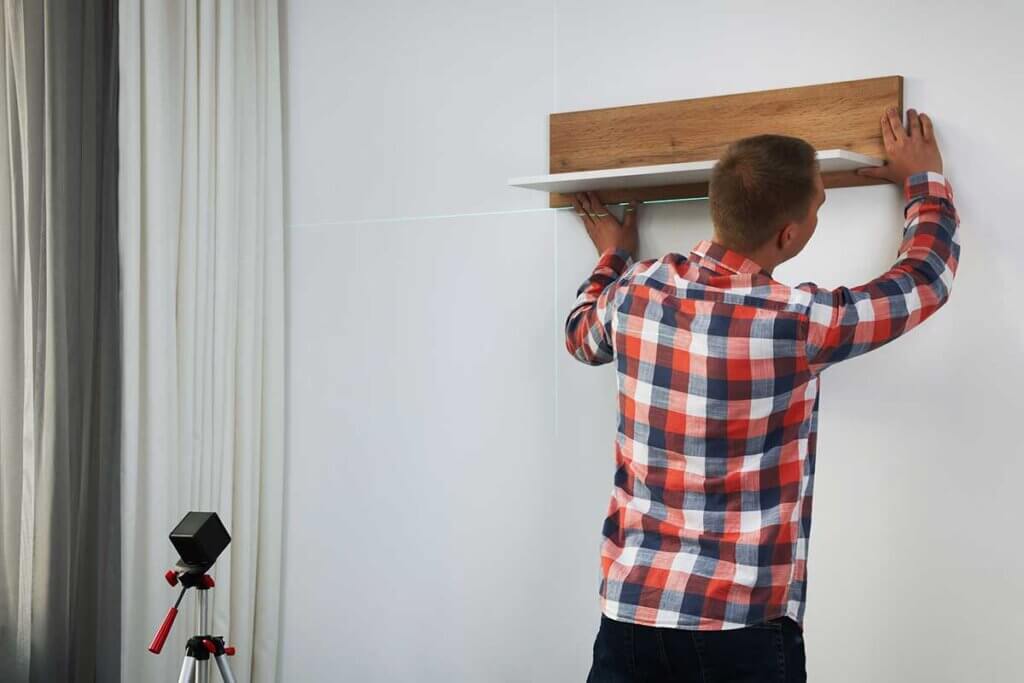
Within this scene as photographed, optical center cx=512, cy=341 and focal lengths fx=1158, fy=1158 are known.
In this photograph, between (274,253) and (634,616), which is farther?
(274,253)

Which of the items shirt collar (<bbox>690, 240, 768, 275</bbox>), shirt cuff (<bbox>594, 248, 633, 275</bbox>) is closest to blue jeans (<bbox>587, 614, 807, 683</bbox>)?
shirt collar (<bbox>690, 240, 768, 275</bbox>)

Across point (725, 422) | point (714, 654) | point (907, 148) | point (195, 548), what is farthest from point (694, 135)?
point (195, 548)

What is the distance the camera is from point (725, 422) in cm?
188

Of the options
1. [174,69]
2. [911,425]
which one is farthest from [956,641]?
[174,69]

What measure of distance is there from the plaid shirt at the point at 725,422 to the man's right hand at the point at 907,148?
0.29 metres

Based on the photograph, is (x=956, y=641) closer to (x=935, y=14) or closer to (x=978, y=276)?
(x=978, y=276)

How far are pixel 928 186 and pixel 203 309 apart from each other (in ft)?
5.94

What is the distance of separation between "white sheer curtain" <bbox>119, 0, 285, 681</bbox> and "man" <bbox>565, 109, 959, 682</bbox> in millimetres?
1374

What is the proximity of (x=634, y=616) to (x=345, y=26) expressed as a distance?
1833 mm

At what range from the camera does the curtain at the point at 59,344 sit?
8.68 ft

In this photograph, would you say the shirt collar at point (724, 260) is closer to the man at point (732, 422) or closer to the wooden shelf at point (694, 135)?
the man at point (732, 422)

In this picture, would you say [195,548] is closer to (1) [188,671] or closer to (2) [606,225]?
(1) [188,671]

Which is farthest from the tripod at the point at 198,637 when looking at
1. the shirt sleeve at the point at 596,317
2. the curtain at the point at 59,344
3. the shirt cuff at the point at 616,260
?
the shirt cuff at the point at 616,260

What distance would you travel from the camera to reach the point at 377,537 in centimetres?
302
